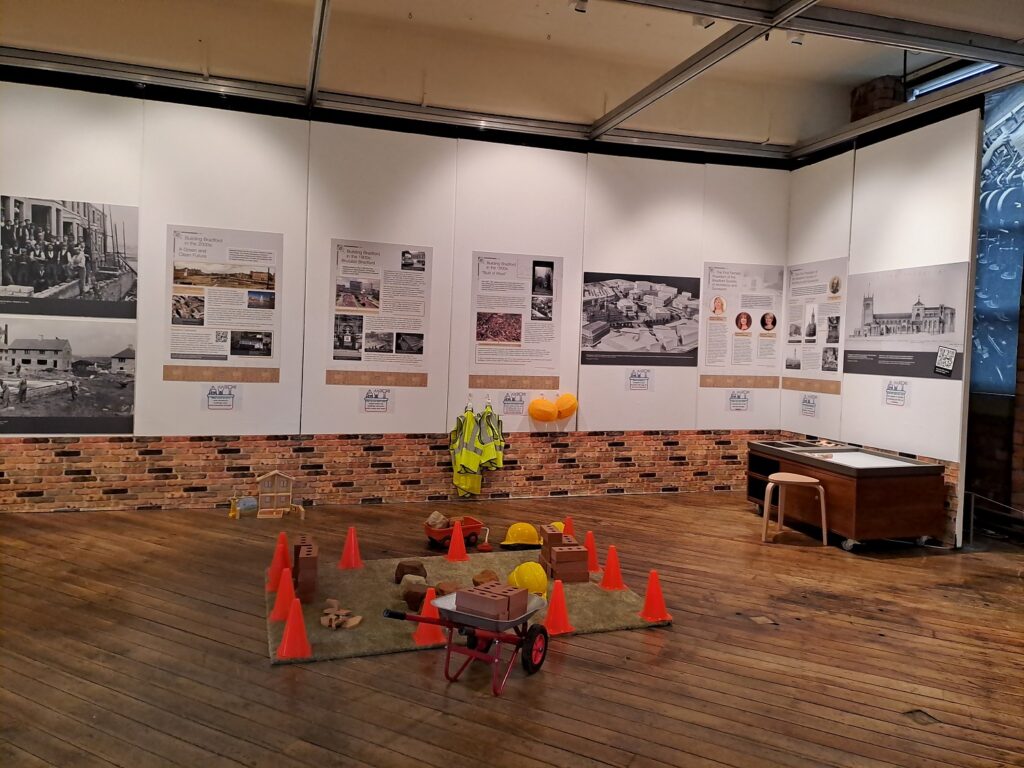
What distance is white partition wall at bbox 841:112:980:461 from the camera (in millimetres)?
6480

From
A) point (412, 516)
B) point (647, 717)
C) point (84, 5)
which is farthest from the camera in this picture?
point (412, 516)

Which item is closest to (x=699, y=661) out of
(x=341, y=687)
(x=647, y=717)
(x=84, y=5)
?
(x=647, y=717)

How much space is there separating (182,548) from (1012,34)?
24.5 feet

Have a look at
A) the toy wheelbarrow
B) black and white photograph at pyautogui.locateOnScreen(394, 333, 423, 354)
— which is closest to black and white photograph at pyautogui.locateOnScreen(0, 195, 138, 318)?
black and white photograph at pyautogui.locateOnScreen(394, 333, 423, 354)

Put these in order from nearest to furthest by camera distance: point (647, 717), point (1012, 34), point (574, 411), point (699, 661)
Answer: point (647, 717), point (699, 661), point (1012, 34), point (574, 411)

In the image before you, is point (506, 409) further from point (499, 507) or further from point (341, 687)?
point (341, 687)

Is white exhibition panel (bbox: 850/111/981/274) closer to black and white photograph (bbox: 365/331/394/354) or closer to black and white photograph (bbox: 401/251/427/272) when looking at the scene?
black and white photograph (bbox: 401/251/427/272)

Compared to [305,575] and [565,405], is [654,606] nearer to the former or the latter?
[305,575]

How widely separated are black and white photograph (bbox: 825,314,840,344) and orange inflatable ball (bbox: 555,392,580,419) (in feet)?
9.46

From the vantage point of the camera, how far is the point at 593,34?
292 inches

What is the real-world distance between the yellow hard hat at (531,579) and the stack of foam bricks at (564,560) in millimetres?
340

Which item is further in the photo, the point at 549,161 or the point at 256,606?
the point at 549,161

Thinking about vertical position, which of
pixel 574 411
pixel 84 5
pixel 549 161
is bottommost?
pixel 574 411

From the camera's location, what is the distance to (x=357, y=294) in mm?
7562
